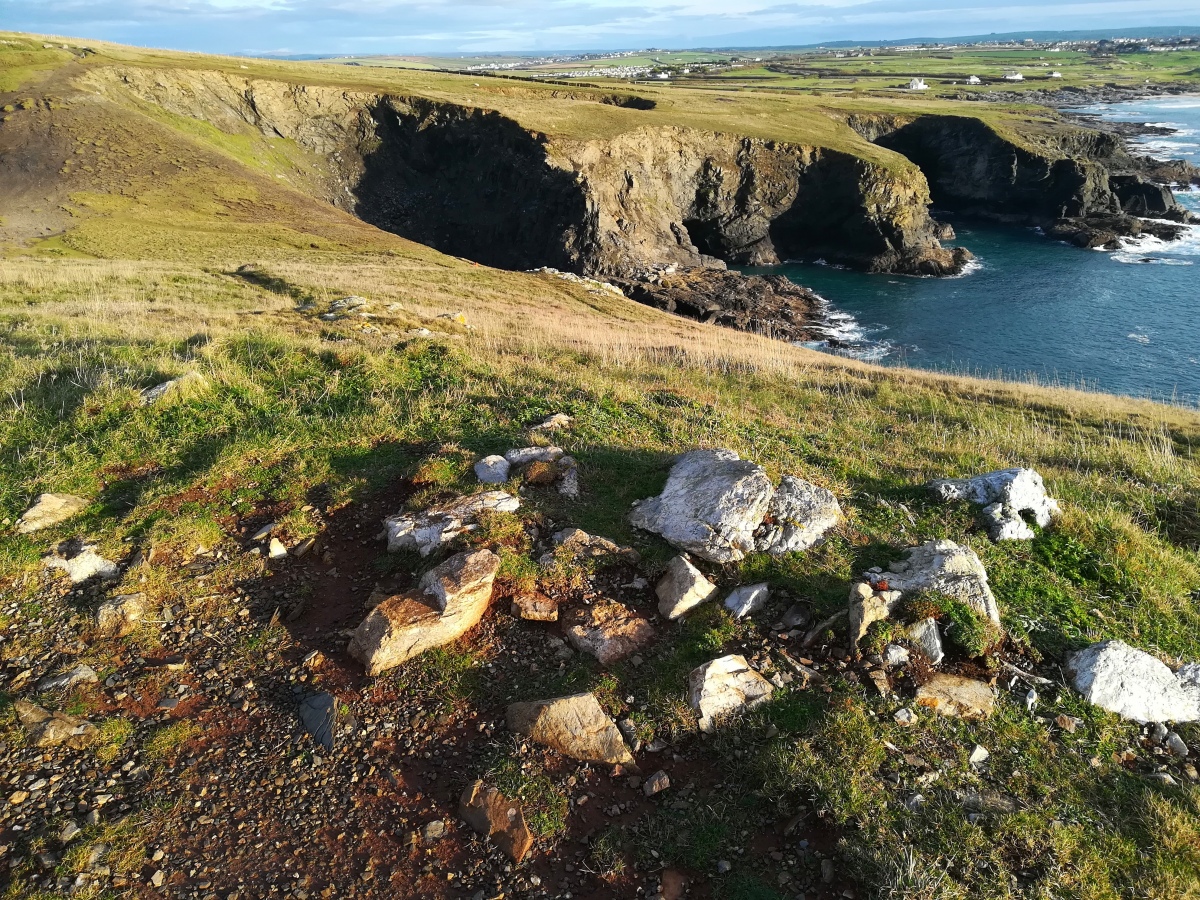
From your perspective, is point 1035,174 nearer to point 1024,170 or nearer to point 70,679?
point 1024,170

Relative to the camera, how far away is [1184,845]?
183 inches

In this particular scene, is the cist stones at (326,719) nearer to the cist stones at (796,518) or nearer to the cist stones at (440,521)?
the cist stones at (440,521)

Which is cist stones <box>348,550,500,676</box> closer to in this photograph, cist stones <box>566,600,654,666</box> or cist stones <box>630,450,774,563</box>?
cist stones <box>566,600,654,666</box>

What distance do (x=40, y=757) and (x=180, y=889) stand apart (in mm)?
1834

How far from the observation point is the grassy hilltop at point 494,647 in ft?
15.3

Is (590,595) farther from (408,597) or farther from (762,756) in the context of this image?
(762,756)

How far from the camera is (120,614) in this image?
22.0 ft

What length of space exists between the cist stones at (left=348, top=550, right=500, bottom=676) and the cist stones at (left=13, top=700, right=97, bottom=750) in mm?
2068

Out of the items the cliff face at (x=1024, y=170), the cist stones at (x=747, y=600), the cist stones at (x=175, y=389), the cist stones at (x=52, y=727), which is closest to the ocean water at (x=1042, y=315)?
the cliff face at (x=1024, y=170)

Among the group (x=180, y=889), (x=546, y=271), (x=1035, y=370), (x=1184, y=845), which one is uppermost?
(x=180, y=889)

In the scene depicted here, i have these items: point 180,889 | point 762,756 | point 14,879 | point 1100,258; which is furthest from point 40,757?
point 1100,258

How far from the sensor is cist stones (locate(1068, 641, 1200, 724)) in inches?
228

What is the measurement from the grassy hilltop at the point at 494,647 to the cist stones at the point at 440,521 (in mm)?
229

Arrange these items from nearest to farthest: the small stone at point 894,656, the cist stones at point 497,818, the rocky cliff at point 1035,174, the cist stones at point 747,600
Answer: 1. the cist stones at point 497,818
2. the small stone at point 894,656
3. the cist stones at point 747,600
4. the rocky cliff at point 1035,174
